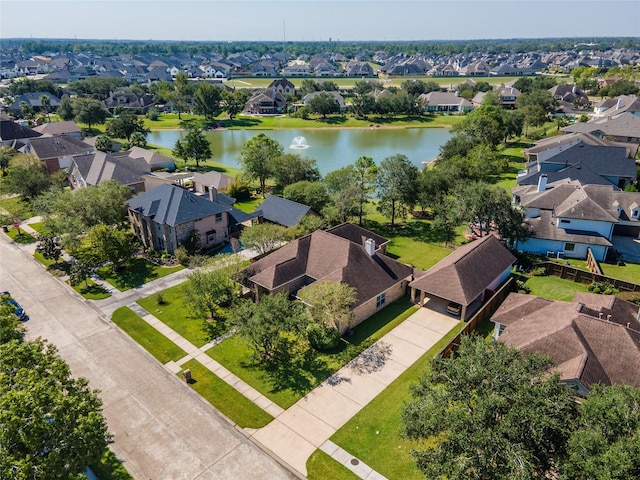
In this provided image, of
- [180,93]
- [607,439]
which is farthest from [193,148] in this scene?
[607,439]

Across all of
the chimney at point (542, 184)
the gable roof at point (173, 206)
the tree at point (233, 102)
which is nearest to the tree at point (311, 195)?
the gable roof at point (173, 206)

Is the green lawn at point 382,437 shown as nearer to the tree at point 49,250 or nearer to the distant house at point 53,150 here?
the tree at point 49,250

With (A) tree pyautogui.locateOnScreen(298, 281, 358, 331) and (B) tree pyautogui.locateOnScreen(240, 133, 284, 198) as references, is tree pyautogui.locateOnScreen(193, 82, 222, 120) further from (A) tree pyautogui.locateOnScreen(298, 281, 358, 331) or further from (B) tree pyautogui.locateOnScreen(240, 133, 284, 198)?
(A) tree pyautogui.locateOnScreen(298, 281, 358, 331)

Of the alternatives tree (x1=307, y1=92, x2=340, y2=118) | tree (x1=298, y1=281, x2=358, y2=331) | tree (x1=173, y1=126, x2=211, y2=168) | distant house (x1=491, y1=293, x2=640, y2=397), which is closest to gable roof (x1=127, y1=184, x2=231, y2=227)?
tree (x1=298, y1=281, x2=358, y2=331)

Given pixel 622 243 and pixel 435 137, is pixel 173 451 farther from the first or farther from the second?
pixel 435 137

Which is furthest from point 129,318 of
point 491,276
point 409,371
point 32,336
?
point 491,276
